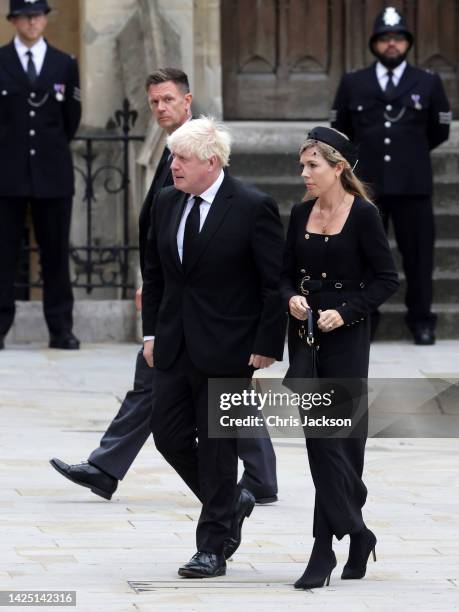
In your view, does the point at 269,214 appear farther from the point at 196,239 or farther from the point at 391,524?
the point at 391,524

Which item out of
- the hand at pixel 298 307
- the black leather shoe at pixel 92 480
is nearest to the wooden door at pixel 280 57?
the black leather shoe at pixel 92 480

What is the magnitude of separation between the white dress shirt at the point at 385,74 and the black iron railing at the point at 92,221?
1.73 m

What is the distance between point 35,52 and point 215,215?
248 inches

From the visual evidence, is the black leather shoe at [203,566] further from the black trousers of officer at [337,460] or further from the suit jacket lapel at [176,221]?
the suit jacket lapel at [176,221]

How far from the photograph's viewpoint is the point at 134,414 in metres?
8.63

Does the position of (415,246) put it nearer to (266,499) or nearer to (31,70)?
(31,70)

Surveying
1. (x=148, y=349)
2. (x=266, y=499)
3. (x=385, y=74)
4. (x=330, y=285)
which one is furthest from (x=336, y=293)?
(x=385, y=74)

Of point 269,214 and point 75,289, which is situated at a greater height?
point 269,214

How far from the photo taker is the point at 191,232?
712cm

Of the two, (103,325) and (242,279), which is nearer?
(242,279)

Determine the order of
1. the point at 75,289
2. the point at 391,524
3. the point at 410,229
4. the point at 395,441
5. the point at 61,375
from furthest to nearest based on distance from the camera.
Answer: the point at 75,289, the point at 410,229, the point at 61,375, the point at 395,441, the point at 391,524

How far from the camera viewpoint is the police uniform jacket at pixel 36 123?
13086mm

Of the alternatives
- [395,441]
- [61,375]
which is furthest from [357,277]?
[61,375]

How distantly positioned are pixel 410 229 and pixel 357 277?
6302 millimetres
